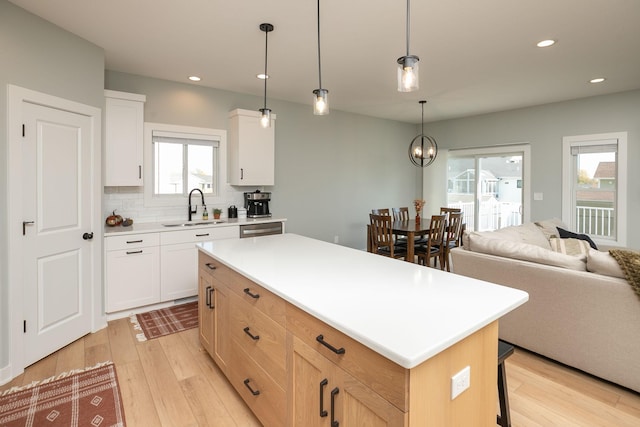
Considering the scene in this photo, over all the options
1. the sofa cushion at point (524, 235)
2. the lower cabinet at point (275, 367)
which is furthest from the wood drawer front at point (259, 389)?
the sofa cushion at point (524, 235)

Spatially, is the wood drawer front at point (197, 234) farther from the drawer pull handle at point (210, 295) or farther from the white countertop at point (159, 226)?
the drawer pull handle at point (210, 295)

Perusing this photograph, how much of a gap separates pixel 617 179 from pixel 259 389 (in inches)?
225

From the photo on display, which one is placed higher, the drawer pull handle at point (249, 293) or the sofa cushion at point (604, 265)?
the sofa cushion at point (604, 265)

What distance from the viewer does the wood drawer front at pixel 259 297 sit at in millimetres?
1602

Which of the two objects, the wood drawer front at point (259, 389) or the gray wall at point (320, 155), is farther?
the gray wall at point (320, 155)

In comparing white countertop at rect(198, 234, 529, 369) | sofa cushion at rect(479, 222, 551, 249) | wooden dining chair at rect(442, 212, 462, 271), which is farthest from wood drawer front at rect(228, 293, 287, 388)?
wooden dining chair at rect(442, 212, 462, 271)

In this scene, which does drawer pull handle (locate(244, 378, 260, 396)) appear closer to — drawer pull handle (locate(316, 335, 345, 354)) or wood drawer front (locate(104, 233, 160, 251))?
drawer pull handle (locate(316, 335, 345, 354))

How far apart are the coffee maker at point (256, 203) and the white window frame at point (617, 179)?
4.63 m

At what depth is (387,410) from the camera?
3.42ft

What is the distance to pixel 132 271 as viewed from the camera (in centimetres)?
354

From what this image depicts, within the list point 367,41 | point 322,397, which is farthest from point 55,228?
point 367,41

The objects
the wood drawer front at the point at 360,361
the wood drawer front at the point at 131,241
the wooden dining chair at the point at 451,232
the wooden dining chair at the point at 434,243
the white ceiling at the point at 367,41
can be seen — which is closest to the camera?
the wood drawer front at the point at 360,361

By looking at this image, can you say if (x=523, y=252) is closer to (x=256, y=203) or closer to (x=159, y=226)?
(x=256, y=203)

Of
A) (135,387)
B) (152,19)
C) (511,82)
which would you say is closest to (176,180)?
A: (152,19)
